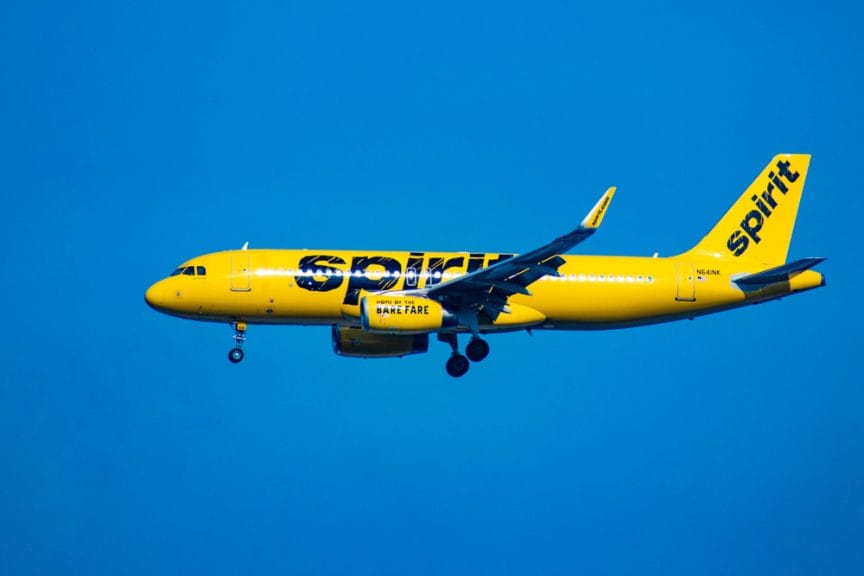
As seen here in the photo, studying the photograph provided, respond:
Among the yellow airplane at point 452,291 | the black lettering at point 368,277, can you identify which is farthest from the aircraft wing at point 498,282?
the black lettering at point 368,277

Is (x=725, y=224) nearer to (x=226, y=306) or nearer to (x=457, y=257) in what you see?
(x=457, y=257)

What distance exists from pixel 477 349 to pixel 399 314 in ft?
15.9

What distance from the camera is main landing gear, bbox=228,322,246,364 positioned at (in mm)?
54062

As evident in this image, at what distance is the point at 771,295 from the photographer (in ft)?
182

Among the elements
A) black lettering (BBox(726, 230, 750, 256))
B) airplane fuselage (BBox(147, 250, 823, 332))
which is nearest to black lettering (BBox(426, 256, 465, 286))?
airplane fuselage (BBox(147, 250, 823, 332))

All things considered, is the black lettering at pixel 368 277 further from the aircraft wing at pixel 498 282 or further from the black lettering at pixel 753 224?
the black lettering at pixel 753 224

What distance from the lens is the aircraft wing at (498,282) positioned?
1957 inches

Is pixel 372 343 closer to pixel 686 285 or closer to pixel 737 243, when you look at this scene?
pixel 686 285

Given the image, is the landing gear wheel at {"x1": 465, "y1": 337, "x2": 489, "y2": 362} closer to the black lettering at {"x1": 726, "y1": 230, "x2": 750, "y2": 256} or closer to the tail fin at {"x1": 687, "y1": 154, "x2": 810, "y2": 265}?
the tail fin at {"x1": 687, "y1": 154, "x2": 810, "y2": 265}

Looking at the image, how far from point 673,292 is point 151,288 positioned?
756 inches

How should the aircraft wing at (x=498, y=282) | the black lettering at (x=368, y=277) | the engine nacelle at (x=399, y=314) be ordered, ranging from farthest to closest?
the black lettering at (x=368, y=277)
the engine nacelle at (x=399, y=314)
the aircraft wing at (x=498, y=282)

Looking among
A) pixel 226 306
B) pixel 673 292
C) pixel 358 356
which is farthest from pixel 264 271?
pixel 673 292

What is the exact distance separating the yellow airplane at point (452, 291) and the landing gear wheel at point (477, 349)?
0.05 meters

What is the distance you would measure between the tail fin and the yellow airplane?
0.16 m
